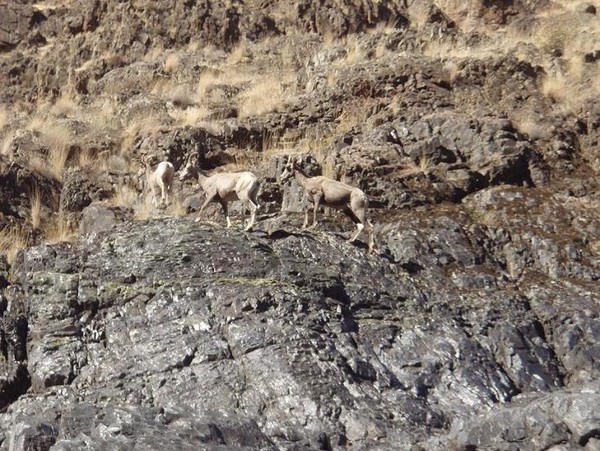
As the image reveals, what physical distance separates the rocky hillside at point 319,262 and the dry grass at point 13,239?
0.05m

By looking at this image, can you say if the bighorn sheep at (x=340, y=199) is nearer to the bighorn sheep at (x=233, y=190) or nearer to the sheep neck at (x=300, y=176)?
the sheep neck at (x=300, y=176)

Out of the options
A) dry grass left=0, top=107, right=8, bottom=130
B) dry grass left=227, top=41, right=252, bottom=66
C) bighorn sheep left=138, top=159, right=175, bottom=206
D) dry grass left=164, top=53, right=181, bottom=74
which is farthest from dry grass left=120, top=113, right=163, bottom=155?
dry grass left=227, top=41, right=252, bottom=66

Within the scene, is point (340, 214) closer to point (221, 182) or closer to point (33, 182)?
point (221, 182)

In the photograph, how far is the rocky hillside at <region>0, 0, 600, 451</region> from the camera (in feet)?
33.5

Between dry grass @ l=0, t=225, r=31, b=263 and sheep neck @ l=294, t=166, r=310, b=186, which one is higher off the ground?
sheep neck @ l=294, t=166, r=310, b=186

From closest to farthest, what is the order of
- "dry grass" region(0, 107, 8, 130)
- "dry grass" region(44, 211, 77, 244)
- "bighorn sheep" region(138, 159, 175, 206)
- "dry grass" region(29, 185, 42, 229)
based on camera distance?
"bighorn sheep" region(138, 159, 175, 206) < "dry grass" region(44, 211, 77, 244) < "dry grass" region(29, 185, 42, 229) < "dry grass" region(0, 107, 8, 130)

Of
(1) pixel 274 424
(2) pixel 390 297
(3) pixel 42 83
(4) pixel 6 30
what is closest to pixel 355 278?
(2) pixel 390 297

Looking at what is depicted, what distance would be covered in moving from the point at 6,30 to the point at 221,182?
52.5 feet

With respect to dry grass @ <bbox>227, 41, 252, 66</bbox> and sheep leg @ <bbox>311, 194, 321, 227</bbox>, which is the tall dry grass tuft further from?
dry grass @ <bbox>227, 41, 252, 66</bbox>

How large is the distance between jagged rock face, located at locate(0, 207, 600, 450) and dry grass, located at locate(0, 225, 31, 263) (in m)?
1.69

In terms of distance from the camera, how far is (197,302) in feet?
38.1

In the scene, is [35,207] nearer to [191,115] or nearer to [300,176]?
[300,176]

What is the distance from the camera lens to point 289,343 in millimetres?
11102

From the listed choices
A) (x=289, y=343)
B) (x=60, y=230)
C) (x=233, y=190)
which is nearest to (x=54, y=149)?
(x=60, y=230)
